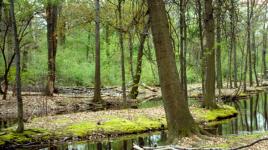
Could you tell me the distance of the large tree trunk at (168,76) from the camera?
11.2 meters

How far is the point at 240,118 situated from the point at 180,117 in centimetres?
953

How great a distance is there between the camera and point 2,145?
1365 centimetres

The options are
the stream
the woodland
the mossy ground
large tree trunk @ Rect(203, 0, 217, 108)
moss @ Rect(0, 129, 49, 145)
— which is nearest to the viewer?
the woodland

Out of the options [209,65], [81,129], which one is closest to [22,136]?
[81,129]

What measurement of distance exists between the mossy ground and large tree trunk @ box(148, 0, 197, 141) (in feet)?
16.1

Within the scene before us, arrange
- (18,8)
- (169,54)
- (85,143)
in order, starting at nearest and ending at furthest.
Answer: (169,54) < (85,143) < (18,8)

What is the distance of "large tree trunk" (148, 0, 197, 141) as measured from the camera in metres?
11.2

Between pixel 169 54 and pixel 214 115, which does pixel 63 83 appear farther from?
pixel 169 54

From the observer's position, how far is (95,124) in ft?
54.7

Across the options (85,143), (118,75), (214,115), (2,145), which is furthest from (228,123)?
(118,75)

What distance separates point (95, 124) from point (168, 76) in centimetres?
628

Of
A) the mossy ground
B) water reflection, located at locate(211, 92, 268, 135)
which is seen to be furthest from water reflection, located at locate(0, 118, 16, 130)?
water reflection, located at locate(211, 92, 268, 135)

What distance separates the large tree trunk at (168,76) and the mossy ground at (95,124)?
16.1 feet

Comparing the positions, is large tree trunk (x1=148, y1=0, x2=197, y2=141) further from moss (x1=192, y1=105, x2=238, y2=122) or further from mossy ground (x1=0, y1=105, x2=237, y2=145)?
moss (x1=192, y1=105, x2=238, y2=122)
